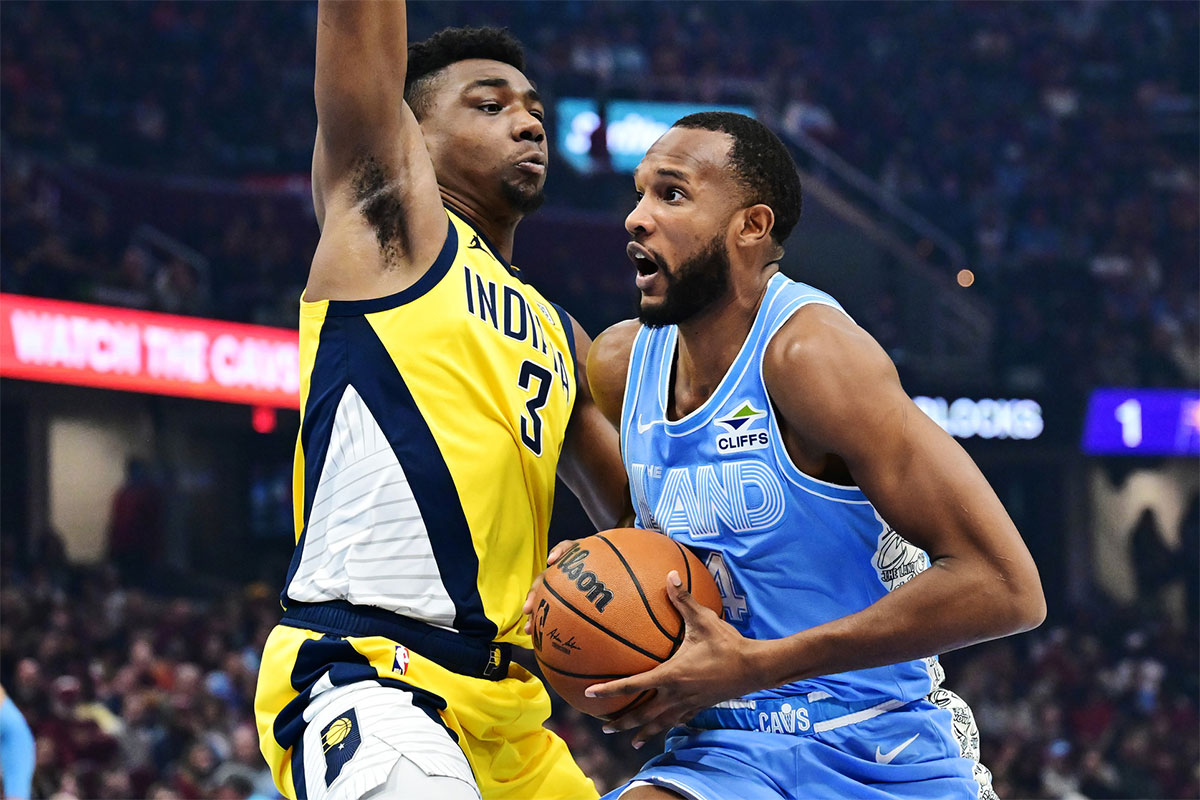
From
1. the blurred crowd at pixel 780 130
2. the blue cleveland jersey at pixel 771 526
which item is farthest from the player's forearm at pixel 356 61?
the blurred crowd at pixel 780 130

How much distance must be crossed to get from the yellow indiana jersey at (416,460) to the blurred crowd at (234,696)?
268 inches

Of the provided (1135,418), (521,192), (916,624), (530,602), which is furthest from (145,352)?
(1135,418)

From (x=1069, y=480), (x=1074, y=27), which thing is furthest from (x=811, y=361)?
(x=1074, y=27)

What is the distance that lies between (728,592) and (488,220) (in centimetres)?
Answer: 127

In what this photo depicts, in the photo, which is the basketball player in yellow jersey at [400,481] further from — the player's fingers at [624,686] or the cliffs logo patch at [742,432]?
the cliffs logo patch at [742,432]

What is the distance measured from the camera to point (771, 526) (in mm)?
2785

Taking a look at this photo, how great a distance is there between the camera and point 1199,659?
15.6 metres

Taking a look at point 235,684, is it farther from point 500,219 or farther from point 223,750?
point 500,219

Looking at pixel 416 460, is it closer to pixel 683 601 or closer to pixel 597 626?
pixel 597 626

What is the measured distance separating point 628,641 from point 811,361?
696mm

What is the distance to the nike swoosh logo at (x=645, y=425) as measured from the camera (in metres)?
3.03

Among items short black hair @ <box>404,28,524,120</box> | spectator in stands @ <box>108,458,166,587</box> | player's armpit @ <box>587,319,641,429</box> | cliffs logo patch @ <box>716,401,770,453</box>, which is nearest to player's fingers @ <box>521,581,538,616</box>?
cliffs logo patch @ <box>716,401,770,453</box>

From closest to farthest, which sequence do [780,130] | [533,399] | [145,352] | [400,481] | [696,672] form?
[696,672], [400,481], [533,399], [145,352], [780,130]

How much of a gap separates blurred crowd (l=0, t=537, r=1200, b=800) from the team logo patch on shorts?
22.8 feet
